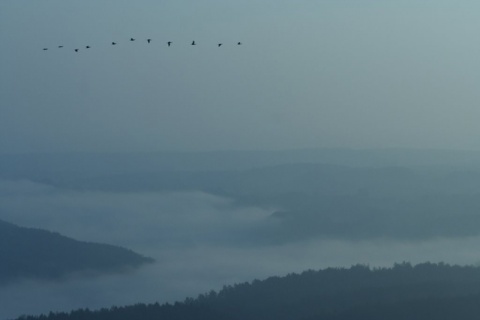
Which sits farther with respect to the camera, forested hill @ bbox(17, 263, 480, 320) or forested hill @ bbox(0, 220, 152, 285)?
forested hill @ bbox(0, 220, 152, 285)

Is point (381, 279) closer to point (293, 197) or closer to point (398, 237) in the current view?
point (398, 237)

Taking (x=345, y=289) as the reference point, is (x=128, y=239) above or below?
above

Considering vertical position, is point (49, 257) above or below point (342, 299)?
above

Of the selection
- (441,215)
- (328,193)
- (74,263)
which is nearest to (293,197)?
(328,193)

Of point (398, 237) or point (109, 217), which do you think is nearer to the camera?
point (398, 237)

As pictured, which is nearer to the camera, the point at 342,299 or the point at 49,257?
the point at 342,299
